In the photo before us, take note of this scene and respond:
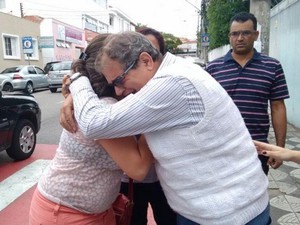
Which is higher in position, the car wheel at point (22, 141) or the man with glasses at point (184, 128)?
the man with glasses at point (184, 128)

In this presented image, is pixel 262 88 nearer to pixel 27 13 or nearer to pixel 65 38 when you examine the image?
pixel 65 38

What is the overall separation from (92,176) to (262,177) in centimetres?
69

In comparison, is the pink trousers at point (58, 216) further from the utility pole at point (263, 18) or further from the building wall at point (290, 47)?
the building wall at point (290, 47)

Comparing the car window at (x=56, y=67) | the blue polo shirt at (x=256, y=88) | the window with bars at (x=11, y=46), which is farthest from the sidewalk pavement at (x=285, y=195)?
the window with bars at (x=11, y=46)

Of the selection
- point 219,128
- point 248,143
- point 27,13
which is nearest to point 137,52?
point 219,128

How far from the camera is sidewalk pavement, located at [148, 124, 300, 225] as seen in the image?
11.6 ft

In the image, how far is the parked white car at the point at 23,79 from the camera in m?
16.3

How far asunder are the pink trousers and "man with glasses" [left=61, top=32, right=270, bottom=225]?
1.40 feet

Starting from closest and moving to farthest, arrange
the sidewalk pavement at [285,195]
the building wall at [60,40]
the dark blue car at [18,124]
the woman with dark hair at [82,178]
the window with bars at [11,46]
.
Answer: the woman with dark hair at [82,178]
the sidewalk pavement at [285,195]
the dark blue car at [18,124]
the window with bars at [11,46]
the building wall at [60,40]

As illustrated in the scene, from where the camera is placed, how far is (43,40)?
2767 centimetres

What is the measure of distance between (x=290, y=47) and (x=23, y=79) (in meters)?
12.6

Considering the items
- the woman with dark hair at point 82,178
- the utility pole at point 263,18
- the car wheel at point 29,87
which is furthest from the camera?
the car wheel at point 29,87

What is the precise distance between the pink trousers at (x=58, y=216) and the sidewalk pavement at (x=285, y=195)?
2.39m

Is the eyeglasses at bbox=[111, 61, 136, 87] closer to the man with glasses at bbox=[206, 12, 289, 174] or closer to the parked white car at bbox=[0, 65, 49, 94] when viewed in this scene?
the man with glasses at bbox=[206, 12, 289, 174]
